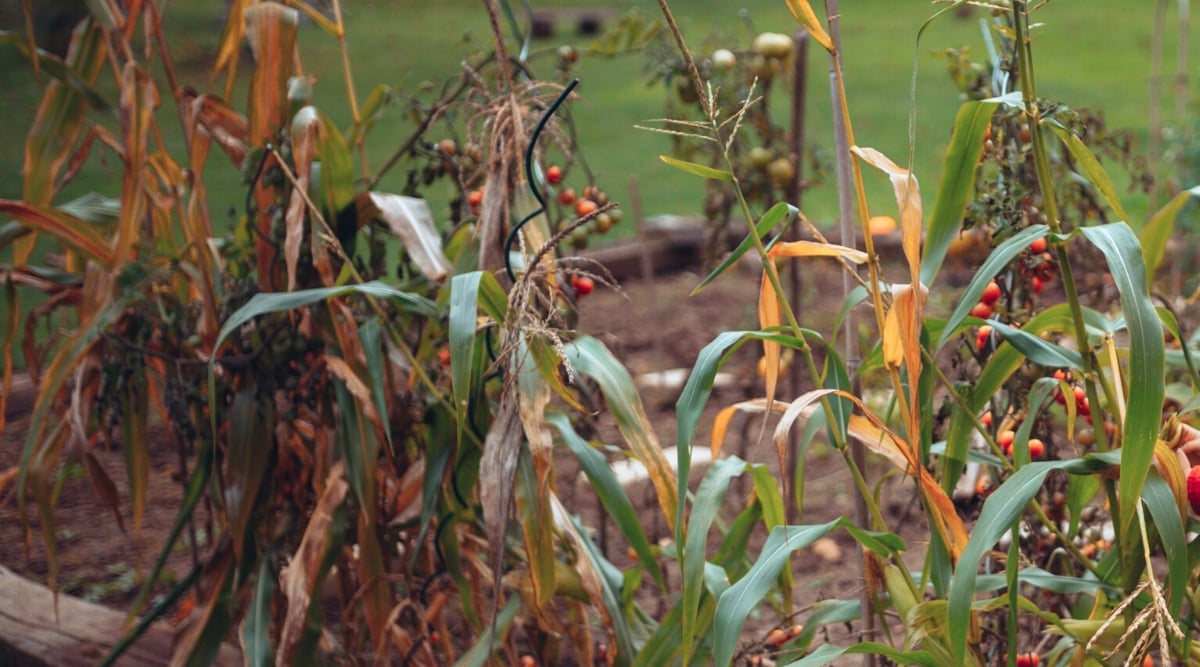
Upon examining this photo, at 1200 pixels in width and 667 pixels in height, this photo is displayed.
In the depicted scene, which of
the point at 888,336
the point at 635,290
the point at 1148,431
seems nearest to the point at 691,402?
the point at 888,336

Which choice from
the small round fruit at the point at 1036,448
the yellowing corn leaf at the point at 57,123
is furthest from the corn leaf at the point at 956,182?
the yellowing corn leaf at the point at 57,123

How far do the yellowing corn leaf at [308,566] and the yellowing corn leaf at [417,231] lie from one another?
0.95 feet

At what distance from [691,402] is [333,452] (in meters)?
→ 0.68

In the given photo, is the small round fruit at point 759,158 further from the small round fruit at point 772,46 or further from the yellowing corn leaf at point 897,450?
the yellowing corn leaf at point 897,450

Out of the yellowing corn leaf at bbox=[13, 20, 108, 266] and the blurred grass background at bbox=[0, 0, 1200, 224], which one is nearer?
the yellowing corn leaf at bbox=[13, 20, 108, 266]

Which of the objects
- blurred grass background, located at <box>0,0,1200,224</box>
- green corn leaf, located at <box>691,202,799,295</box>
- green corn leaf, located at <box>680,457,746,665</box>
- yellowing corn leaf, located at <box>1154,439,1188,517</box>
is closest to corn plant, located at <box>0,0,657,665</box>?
green corn leaf, located at <box>680,457,746,665</box>

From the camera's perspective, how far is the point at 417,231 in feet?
4.90

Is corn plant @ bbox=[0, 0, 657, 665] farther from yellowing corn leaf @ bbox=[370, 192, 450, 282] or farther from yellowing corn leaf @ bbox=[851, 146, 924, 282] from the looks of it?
yellowing corn leaf @ bbox=[851, 146, 924, 282]

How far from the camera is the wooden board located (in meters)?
1.69

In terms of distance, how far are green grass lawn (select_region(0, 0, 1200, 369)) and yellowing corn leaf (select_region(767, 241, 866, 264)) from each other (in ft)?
7.07

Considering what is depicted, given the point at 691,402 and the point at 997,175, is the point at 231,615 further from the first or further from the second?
the point at 997,175

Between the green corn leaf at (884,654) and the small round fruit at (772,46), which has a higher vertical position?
the small round fruit at (772,46)

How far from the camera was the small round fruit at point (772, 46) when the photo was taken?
2006 millimetres

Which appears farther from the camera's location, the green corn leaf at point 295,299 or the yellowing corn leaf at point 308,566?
the yellowing corn leaf at point 308,566
